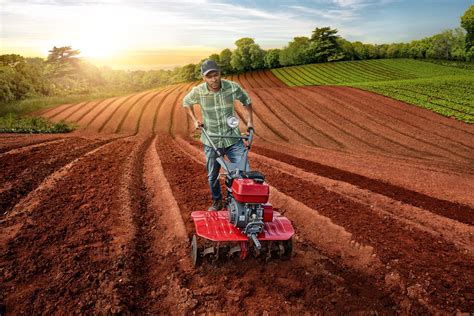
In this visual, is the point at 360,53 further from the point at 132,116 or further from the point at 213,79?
the point at 213,79

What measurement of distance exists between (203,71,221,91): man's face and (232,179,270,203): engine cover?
1606 millimetres

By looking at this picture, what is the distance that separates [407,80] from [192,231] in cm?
4190

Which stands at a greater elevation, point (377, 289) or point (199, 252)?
point (199, 252)

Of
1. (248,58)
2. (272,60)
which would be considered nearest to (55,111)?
(248,58)

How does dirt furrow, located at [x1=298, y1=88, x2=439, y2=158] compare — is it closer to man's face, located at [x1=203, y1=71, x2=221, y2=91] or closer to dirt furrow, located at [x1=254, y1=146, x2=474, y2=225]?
dirt furrow, located at [x1=254, y1=146, x2=474, y2=225]

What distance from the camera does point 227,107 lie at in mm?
5594

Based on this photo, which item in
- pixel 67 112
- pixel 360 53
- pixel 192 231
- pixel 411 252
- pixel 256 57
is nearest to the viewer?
pixel 411 252

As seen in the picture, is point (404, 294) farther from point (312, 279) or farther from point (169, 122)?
point (169, 122)

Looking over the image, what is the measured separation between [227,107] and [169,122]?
23.4 m

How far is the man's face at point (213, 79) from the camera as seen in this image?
17.0 ft

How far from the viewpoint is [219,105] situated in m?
5.57

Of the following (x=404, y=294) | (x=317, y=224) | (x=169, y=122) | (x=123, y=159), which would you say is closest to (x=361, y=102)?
(x=169, y=122)

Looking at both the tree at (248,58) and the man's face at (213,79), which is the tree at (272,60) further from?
the man's face at (213,79)

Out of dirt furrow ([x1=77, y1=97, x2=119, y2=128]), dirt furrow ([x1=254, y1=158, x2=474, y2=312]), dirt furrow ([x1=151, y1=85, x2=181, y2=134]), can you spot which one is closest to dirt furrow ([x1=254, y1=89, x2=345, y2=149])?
dirt furrow ([x1=151, y1=85, x2=181, y2=134])
